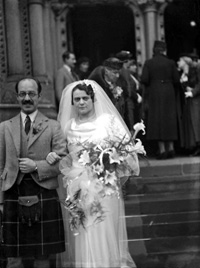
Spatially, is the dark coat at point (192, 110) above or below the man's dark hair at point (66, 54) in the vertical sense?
below

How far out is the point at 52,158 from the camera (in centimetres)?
472

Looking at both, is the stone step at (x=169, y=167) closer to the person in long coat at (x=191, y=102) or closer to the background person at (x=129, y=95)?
the background person at (x=129, y=95)

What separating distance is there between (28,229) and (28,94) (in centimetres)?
106

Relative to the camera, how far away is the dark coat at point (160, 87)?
25.3 ft

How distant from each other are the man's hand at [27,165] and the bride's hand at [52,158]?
0.12 m

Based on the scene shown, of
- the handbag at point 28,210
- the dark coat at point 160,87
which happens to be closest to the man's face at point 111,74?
the dark coat at point 160,87

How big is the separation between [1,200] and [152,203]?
208cm

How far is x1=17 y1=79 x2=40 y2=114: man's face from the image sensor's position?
4789mm

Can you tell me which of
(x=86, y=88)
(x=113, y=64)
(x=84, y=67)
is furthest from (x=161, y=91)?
(x=86, y=88)

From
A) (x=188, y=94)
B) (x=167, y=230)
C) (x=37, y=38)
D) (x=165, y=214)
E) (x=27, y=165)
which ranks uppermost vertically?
(x=37, y=38)

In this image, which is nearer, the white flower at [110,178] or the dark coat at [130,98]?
the white flower at [110,178]

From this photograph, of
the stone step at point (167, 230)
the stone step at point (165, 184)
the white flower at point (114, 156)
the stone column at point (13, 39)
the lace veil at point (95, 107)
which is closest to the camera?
the white flower at point (114, 156)

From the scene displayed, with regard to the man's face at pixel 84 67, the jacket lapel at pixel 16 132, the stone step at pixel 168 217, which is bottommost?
the stone step at pixel 168 217

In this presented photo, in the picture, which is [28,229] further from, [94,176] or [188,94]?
[188,94]
